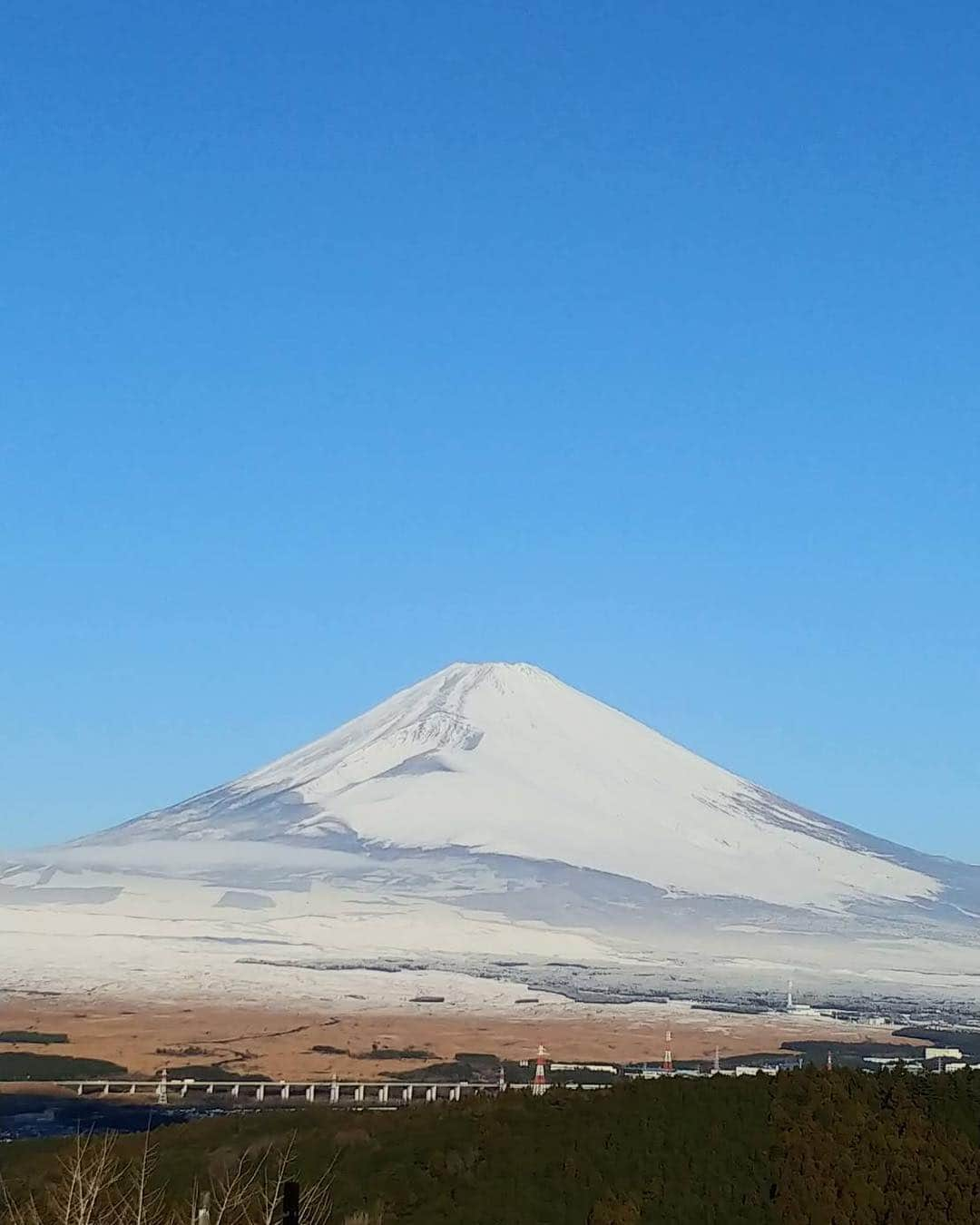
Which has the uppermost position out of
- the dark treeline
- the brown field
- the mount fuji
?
the mount fuji

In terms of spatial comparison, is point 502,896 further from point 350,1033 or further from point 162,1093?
point 162,1093

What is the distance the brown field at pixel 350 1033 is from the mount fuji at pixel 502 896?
81.0 feet

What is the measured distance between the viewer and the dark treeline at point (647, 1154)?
18797mm

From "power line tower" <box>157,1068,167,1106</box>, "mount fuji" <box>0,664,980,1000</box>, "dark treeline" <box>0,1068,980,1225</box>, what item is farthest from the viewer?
"mount fuji" <box>0,664,980,1000</box>

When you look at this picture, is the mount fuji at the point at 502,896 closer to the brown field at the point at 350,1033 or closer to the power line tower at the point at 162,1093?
the brown field at the point at 350,1033

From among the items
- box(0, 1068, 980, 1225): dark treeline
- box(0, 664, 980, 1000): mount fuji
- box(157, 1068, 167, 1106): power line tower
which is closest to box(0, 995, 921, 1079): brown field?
box(157, 1068, 167, 1106): power line tower

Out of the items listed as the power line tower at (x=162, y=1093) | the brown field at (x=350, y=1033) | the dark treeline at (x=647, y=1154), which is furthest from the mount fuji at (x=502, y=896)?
the dark treeline at (x=647, y=1154)

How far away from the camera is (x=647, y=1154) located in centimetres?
2006

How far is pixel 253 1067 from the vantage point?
161ft

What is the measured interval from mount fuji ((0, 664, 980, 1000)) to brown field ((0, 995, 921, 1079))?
24681mm

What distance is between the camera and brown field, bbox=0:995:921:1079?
5231 centimetres

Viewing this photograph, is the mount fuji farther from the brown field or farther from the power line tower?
the power line tower

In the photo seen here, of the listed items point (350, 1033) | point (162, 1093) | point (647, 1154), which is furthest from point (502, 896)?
point (647, 1154)

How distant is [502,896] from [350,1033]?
99.3 meters
